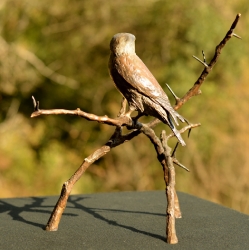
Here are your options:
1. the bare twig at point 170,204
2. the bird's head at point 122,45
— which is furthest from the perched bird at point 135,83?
the bare twig at point 170,204

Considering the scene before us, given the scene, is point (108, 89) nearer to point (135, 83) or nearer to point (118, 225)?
point (118, 225)

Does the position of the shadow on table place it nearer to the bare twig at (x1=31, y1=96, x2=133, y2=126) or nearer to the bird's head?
the bare twig at (x1=31, y1=96, x2=133, y2=126)

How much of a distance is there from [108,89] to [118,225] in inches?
114

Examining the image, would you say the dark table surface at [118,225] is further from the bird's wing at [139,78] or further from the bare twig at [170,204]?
the bird's wing at [139,78]

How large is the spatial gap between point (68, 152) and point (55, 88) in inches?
26.8

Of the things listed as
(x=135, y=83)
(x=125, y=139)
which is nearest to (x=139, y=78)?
(x=135, y=83)

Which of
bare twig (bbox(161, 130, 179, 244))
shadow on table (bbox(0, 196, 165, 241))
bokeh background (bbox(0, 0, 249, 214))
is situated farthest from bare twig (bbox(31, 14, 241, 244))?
bokeh background (bbox(0, 0, 249, 214))

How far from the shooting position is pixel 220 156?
383cm

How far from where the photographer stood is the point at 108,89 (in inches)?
173

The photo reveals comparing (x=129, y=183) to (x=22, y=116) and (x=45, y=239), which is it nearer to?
(x=22, y=116)

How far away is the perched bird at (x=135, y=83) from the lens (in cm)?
140

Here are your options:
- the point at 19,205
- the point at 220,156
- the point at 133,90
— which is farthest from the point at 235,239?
the point at 220,156

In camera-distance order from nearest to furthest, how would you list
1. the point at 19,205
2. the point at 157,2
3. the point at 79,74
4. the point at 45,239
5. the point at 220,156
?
1. the point at 45,239
2. the point at 19,205
3. the point at 220,156
4. the point at 157,2
5. the point at 79,74

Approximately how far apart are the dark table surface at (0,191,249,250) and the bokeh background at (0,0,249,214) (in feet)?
6.01
